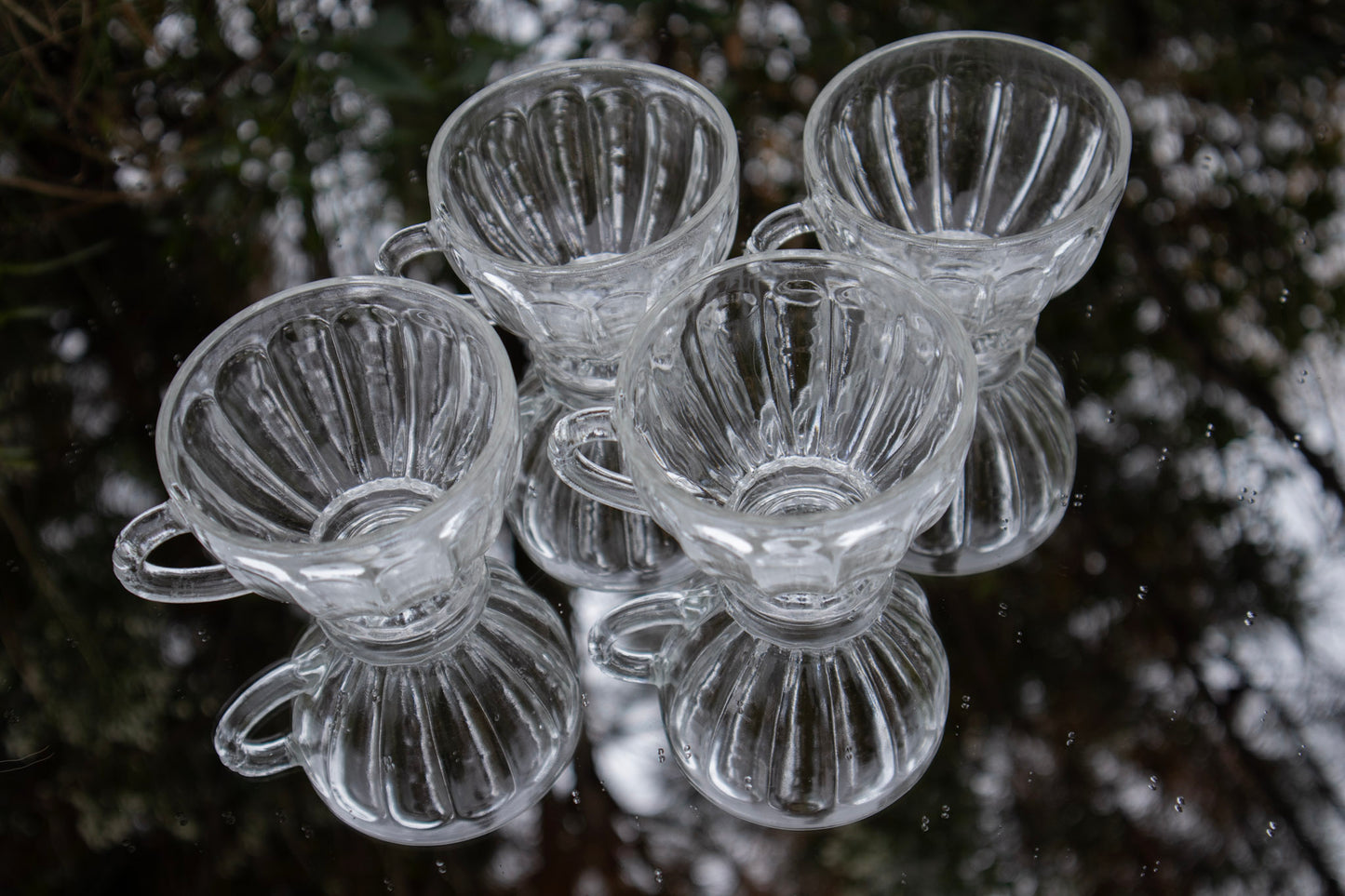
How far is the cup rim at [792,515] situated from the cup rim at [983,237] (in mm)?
35

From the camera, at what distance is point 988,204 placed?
2.15 ft

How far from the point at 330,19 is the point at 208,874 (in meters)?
0.51

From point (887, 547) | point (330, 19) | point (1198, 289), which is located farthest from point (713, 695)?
point (330, 19)

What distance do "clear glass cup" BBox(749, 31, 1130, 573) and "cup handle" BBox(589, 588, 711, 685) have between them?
0.10 m

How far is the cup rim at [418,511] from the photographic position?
1.37 ft

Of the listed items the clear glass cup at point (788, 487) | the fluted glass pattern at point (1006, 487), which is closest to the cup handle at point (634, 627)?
the clear glass cup at point (788, 487)

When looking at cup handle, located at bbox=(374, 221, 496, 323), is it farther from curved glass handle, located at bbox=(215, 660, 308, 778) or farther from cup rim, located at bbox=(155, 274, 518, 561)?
curved glass handle, located at bbox=(215, 660, 308, 778)

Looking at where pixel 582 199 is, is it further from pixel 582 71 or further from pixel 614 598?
pixel 614 598

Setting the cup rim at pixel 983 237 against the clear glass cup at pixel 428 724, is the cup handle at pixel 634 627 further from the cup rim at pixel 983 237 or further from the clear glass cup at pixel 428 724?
the cup rim at pixel 983 237

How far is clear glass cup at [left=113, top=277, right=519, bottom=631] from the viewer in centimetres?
43

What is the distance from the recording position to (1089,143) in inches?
23.5

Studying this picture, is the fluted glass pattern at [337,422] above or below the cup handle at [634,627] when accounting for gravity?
above

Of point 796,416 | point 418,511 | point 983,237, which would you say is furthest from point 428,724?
point 983,237

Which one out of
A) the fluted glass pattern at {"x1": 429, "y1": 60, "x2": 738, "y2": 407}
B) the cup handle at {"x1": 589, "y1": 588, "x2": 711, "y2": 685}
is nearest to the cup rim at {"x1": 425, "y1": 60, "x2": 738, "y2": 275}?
the fluted glass pattern at {"x1": 429, "y1": 60, "x2": 738, "y2": 407}
